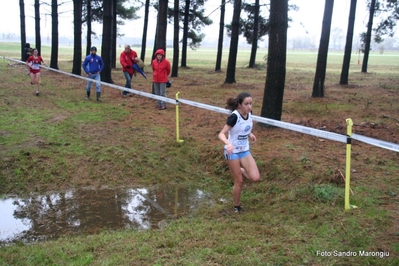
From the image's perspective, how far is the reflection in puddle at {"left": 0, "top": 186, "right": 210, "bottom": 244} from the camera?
533 cm

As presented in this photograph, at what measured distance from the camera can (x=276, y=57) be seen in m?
9.19

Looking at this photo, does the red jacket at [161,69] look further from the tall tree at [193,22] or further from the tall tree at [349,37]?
the tall tree at [193,22]

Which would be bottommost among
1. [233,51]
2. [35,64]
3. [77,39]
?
[35,64]

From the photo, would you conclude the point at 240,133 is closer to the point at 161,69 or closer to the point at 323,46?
the point at 161,69

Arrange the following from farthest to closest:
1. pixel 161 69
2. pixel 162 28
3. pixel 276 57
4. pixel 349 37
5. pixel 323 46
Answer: pixel 349 37
pixel 162 28
pixel 323 46
pixel 161 69
pixel 276 57

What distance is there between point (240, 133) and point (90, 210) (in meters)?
2.65

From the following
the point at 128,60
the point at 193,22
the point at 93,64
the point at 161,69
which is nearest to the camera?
the point at 161,69

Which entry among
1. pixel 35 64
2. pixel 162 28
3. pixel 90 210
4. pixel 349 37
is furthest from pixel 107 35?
pixel 90 210

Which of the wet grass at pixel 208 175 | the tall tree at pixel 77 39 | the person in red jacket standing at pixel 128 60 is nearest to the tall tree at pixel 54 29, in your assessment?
the tall tree at pixel 77 39

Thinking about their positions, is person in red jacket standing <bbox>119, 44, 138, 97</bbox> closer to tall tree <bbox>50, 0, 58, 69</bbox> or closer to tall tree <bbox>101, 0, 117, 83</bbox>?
Answer: tall tree <bbox>101, 0, 117, 83</bbox>

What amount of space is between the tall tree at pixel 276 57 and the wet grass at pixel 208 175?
27.3 inches

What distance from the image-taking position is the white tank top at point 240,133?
528 cm

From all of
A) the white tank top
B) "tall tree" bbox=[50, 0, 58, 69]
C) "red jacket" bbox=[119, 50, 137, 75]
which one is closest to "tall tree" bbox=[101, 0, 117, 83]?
"red jacket" bbox=[119, 50, 137, 75]

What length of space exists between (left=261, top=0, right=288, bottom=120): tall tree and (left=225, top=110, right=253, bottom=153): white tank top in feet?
13.4
